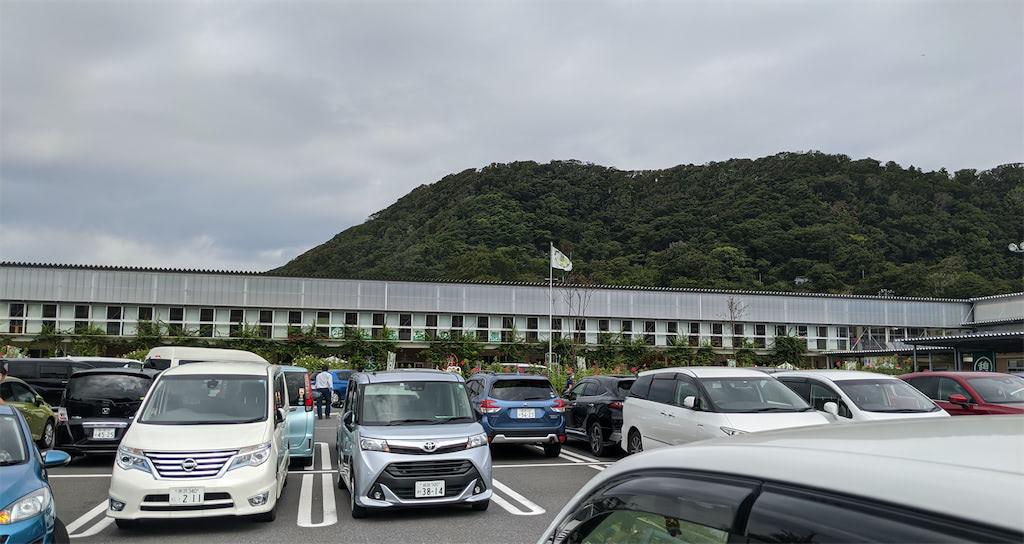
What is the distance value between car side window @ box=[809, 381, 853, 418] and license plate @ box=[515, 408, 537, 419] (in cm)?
520

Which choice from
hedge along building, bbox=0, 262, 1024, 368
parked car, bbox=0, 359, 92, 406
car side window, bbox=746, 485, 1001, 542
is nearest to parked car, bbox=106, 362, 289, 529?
car side window, bbox=746, 485, 1001, 542

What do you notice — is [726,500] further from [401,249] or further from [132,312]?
[401,249]

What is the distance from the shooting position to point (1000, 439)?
1.48 m

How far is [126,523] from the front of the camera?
8172 millimetres

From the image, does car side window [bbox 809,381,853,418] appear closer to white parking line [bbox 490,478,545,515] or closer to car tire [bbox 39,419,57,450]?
white parking line [bbox 490,478,545,515]

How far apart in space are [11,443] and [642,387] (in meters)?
9.51

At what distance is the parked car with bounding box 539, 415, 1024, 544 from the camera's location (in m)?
1.25

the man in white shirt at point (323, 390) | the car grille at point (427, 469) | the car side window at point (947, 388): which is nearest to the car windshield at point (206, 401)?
the car grille at point (427, 469)

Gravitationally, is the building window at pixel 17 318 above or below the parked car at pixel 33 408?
above

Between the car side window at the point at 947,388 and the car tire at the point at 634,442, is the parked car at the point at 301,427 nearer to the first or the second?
the car tire at the point at 634,442

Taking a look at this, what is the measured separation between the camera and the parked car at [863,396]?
37.4ft

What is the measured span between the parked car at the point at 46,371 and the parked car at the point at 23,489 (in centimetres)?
1401

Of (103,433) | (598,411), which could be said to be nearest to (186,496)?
A: (103,433)

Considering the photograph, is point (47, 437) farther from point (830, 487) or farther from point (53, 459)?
point (830, 487)
